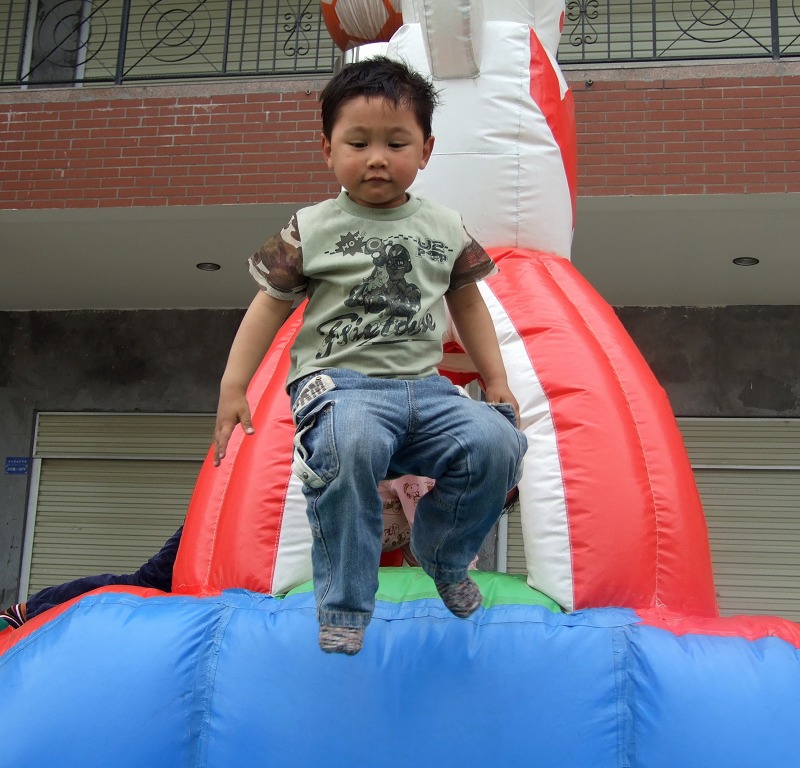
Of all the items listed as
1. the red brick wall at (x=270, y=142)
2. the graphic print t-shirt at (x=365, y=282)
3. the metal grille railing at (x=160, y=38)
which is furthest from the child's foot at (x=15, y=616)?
the metal grille railing at (x=160, y=38)

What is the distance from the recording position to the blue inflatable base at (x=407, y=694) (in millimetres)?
2025

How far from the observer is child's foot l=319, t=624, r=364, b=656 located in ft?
5.82

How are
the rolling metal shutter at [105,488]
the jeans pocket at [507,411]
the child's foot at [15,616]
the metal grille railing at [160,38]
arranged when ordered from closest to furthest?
the jeans pocket at [507,411], the child's foot at [15,616], the metal grille railing at [160,38], the rolling metal shutter at [105,488]

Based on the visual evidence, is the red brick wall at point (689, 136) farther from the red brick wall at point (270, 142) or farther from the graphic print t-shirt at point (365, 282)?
the graphic print t-shirt at point (365, 282)

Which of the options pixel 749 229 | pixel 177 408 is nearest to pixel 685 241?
pixel 749 229

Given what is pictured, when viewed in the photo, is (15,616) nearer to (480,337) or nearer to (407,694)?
(407,694)

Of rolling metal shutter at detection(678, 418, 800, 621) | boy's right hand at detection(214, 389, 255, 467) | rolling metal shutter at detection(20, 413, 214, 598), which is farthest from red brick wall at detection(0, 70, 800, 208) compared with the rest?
boy's right hand at detection(214, 389, 255, 467)

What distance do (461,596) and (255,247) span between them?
224 inches

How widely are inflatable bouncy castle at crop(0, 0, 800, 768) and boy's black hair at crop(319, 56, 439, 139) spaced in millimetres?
879

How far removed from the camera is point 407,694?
2.10 meters

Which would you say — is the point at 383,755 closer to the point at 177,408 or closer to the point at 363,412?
the point at 363,412

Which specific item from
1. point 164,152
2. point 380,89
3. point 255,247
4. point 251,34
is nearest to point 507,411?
point 380,89

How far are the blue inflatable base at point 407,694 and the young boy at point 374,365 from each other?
222mm

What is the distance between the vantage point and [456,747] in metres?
2.03
